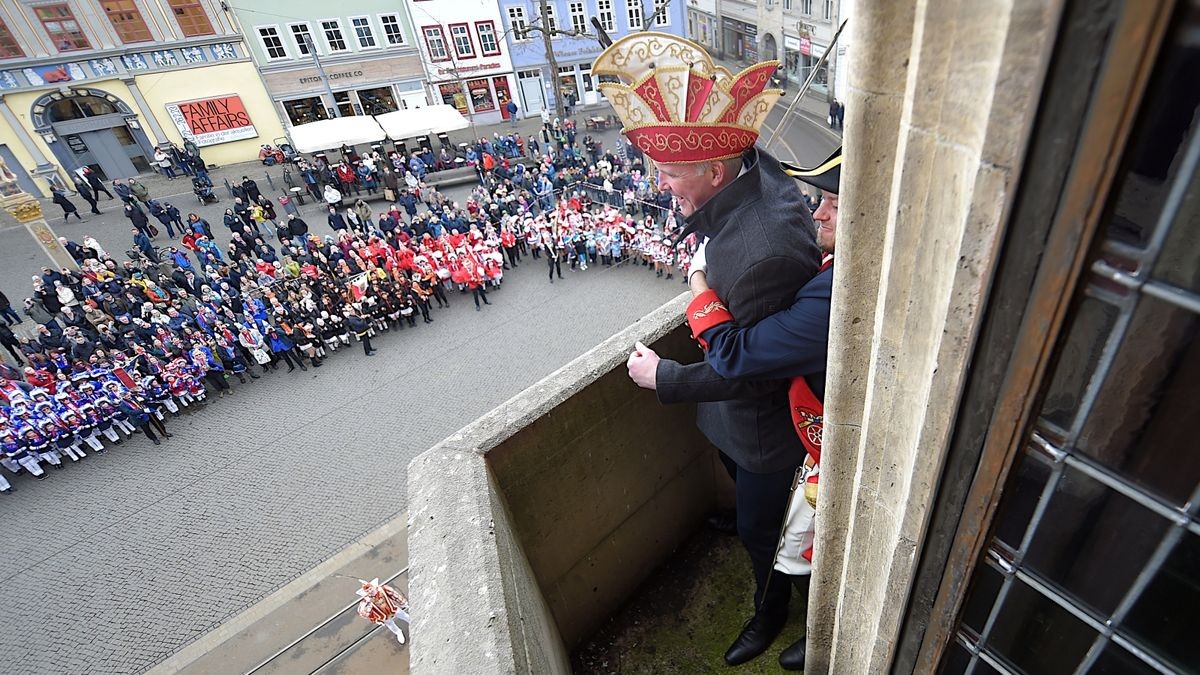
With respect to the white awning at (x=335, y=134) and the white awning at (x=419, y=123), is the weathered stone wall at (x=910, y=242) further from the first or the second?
the white awning at (x=419, y=123)

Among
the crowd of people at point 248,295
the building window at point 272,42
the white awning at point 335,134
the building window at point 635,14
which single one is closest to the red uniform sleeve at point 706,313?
the crowd of people at point 248,295

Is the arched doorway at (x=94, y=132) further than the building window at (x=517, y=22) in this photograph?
No

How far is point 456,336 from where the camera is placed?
12.1m

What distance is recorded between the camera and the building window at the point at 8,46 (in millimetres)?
21375

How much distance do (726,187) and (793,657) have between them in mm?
2442

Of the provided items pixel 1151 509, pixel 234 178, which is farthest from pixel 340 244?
pixel 1151 509

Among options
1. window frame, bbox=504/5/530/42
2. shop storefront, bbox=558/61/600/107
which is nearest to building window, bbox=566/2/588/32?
shop storefront, bbox=558/61/600/107

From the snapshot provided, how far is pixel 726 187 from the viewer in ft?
7.43

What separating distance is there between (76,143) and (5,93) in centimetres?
255

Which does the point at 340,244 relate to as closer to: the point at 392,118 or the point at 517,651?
the point at 392,118

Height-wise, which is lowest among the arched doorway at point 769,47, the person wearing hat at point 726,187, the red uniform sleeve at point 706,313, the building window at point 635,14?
the arched doorway at point 769,47

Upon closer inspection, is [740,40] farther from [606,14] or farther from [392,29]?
[392,29]

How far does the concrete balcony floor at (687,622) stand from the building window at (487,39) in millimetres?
30527

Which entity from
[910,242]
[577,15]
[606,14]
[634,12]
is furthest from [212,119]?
[910,242]
